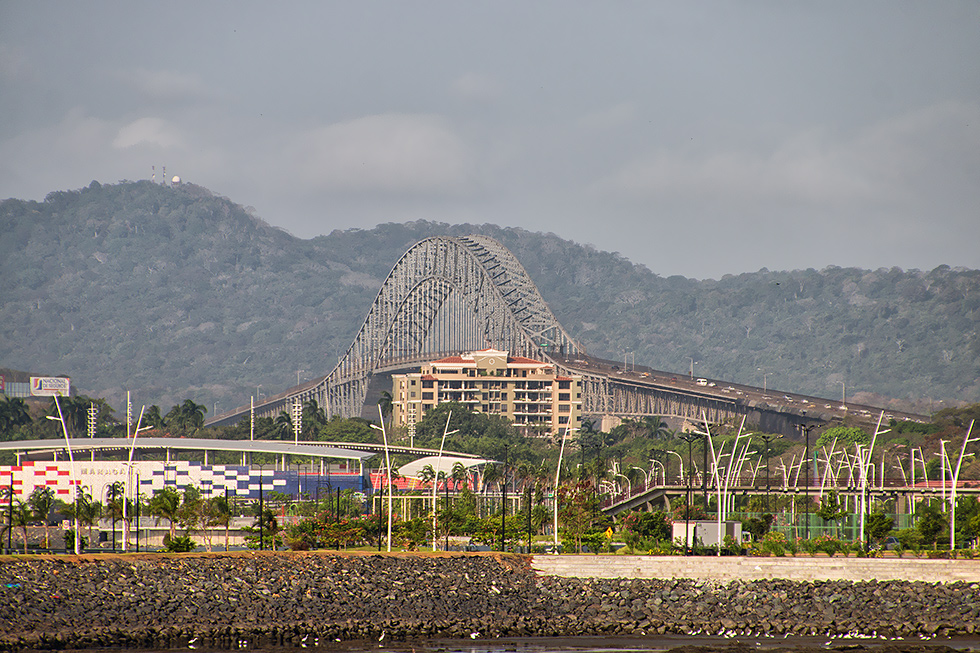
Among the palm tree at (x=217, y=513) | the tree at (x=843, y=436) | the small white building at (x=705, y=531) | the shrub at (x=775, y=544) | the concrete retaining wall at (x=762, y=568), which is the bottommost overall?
the concrete retaining wall at (x=762, y=568)

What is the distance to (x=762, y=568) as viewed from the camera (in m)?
70.5

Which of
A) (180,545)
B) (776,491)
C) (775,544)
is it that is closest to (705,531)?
(775,544)

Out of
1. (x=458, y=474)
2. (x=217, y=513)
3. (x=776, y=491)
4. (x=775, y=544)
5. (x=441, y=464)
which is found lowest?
(x=775, y=544)

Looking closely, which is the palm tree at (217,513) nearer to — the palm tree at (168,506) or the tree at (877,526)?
the palm tree at (168,506)

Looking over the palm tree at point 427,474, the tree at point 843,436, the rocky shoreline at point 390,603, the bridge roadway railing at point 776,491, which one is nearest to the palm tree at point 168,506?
the rocky shoreline at point 390,603

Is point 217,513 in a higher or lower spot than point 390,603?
higher

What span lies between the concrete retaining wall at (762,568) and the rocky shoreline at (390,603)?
2.93 feet

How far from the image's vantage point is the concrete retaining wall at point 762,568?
69438mm

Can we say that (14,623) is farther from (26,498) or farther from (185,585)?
(26,498)

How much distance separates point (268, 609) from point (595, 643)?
55.4ft

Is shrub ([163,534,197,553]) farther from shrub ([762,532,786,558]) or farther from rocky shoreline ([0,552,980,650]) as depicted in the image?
shrub ([762,532,786,558])

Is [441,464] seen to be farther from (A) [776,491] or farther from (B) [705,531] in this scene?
(B) [705,531]

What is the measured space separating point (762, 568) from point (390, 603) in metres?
20.0

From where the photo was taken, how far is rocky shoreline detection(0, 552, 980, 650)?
62.6m
